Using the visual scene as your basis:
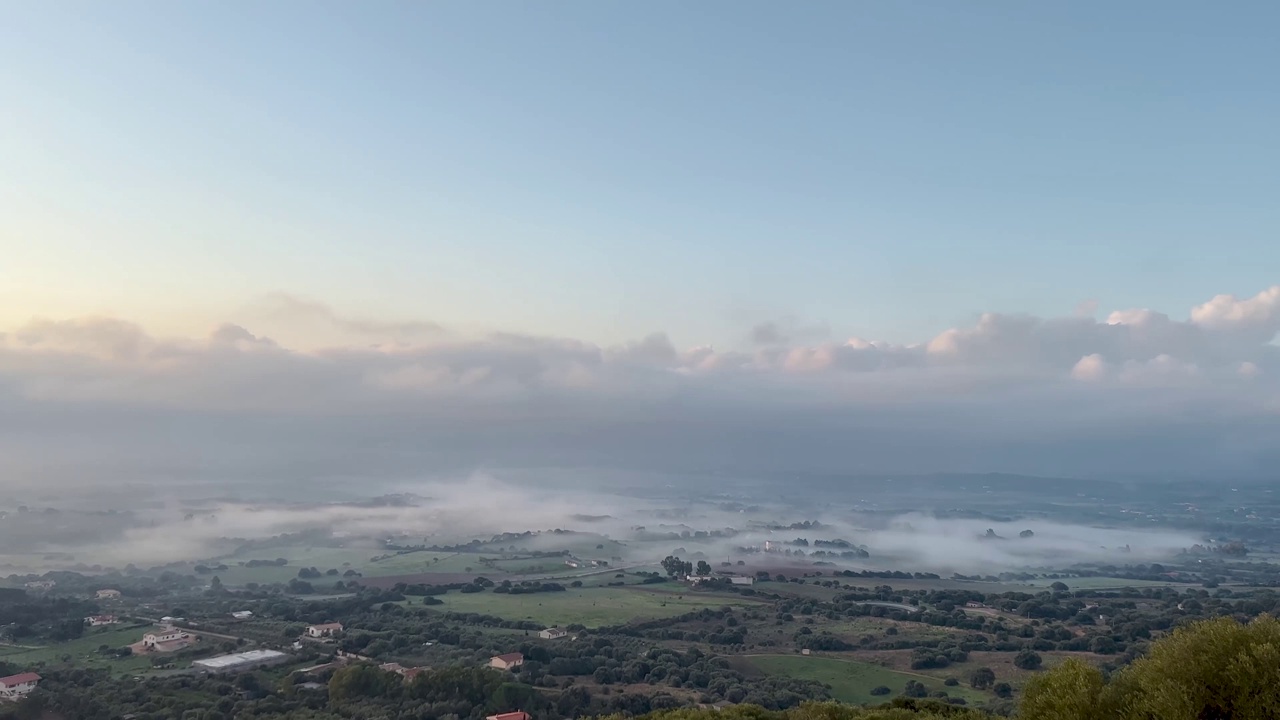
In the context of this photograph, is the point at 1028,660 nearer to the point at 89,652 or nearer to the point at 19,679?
the point at 19,679

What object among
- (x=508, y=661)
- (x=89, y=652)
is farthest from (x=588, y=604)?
(x=89, y=652)

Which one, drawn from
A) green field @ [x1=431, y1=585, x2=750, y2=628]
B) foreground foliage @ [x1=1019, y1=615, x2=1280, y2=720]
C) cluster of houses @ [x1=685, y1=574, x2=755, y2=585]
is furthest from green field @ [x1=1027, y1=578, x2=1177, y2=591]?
foreground foliage @ [x1=1019, y1=615, x2=1280, y2=720]

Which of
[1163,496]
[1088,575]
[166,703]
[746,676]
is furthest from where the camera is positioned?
[1163,496]

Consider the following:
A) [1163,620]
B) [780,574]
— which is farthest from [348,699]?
[780,574]

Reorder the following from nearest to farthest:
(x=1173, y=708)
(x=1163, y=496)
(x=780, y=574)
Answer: (x=1173, y=708), (x=780, y=574), (x=1163, y=496)

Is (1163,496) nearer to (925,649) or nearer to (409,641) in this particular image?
(925,649)

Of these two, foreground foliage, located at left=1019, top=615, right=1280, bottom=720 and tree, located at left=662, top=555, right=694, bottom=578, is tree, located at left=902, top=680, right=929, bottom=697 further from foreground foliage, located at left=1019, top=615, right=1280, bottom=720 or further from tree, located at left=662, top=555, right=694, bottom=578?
tree, located at left=662, top=555, right=694, bottom=578
